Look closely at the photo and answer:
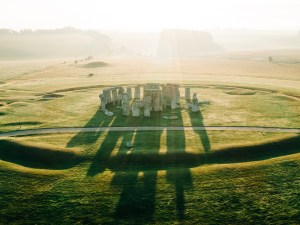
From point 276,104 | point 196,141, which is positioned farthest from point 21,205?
point 276,104

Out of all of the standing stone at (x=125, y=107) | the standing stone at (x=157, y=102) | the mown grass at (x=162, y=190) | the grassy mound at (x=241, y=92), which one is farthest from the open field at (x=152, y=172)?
the grassy mound at (x=241, y=92)

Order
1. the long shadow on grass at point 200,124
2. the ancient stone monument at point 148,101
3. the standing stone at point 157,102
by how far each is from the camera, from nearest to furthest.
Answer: the long shadow on grass at point 200,124 → the ancient stone monument at point 148,101 → the standing stone at point 157,102

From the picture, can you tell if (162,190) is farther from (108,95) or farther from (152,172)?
(108,95)

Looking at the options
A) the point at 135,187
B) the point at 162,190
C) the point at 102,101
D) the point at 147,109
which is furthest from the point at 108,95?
the point at 162,190

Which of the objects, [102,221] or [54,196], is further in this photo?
[54,196]

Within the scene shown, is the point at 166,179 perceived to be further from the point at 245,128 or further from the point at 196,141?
the point at 245,128

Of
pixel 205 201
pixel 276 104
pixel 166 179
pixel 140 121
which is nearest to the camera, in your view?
pixel 205 201

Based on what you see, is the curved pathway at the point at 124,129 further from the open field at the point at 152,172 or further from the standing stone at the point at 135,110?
the standing stone at the point at 135,110

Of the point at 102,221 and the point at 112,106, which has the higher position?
the point at 112,106

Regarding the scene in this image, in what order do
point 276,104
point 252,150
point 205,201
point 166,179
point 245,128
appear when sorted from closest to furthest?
point 205,201 → point 166,179 → point 252,150 → point 245,128 → point 276,104
